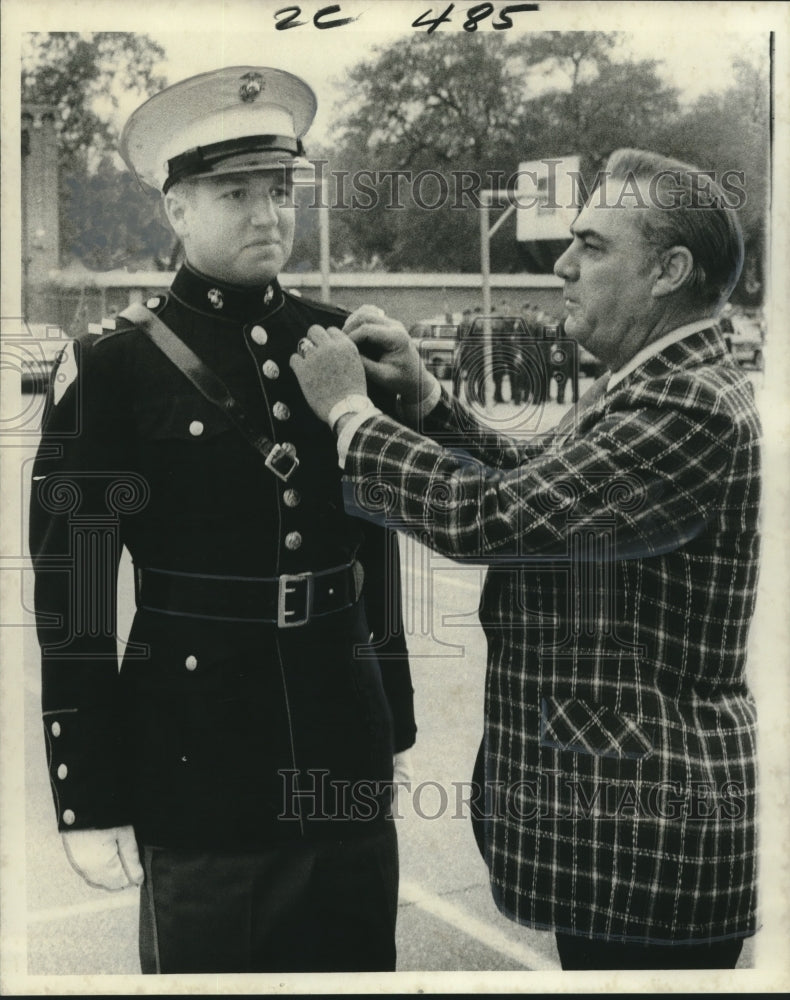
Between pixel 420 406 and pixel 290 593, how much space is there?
0.57 metres

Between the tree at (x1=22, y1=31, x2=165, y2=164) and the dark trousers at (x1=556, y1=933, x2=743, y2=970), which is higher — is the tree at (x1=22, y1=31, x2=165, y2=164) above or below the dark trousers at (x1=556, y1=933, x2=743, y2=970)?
above

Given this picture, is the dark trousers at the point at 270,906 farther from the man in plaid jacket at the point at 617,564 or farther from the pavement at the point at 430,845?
the man in plaid jacket at the point at 617,564

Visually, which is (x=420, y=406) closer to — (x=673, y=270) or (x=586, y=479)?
(x=586, y=479)

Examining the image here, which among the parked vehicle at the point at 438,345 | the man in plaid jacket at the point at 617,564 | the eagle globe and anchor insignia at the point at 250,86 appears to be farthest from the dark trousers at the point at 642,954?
the eagle globe and anchor insignia at the point at 250,86

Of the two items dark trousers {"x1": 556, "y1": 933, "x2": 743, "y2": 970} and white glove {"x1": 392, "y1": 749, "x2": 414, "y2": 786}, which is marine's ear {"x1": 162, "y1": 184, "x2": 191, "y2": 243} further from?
dark trousers {"x1": 556, "y1": 933, "x2": 743, "y2": 970}

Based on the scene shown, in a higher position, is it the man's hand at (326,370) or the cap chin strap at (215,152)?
the cap chin strap at (215,152)

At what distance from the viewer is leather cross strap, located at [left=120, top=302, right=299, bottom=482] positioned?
8.75ft

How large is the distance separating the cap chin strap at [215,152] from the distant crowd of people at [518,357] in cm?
62

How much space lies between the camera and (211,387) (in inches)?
105

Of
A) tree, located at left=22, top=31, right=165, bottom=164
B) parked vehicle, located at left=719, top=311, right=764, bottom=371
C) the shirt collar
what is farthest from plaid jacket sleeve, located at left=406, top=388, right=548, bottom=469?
tree, located at left=22, top=31, right=165, bottom=164

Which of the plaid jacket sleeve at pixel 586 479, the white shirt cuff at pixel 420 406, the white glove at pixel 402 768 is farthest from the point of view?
the white glove at pixel 402 768

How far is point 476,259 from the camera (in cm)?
289

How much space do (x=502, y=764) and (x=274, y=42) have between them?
1921 millimetres

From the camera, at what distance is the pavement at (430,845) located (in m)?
2.90
